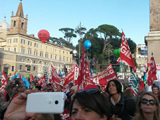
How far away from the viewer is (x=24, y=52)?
6494cm

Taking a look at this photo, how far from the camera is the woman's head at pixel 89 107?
1.49 meters

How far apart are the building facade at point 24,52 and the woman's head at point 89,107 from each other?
5039 cm

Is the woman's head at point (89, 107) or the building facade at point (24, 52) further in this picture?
the building facade at point (24, 52)

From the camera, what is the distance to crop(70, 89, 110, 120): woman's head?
1487mm

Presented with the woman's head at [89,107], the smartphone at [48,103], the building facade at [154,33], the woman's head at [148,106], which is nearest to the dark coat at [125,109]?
the woman's head at [148,106]

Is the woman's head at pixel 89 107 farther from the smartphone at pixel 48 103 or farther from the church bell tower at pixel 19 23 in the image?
the church bell tower at pixel 19 23

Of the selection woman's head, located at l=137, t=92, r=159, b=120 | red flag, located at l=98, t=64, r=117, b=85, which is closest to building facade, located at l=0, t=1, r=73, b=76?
red flag, located at l=98, t=64, r=117, b=85

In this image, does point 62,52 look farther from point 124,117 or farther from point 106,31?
point 124,117

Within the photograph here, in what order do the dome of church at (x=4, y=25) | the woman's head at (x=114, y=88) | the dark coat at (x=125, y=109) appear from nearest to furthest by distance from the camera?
the dark coat at (x=125, y=109) → the woman's head at (x=114, y=88) → the dome of church at (x=4, y=25)

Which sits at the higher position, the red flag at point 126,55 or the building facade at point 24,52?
the building facade at point 24,52

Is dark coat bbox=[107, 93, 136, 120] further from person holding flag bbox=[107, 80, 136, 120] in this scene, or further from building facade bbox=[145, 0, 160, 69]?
building facade bbox=[145, 0, 160, 69]

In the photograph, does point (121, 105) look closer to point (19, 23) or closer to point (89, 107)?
point (89, 107)

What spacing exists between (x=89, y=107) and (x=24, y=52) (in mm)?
65443

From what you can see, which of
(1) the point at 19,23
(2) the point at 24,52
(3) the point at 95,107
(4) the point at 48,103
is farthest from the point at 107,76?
(1) the point at 19,23
